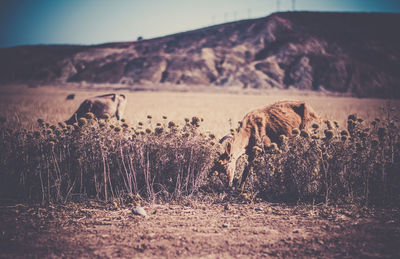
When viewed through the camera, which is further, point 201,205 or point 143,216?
point 201,205

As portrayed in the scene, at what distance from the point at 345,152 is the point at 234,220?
2.27 metres

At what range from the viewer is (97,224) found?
3.75m

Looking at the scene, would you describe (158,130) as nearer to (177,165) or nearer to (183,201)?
(177,165)

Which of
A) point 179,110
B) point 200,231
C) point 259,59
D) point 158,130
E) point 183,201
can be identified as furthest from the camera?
point 259,59

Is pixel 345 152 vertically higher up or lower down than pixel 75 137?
lower down

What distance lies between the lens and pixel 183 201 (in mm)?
4531

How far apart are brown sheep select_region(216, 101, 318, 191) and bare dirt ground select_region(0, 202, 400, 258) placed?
75 centimetres

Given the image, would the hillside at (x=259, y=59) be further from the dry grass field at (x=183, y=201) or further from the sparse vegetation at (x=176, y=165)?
the dry grass field at (x=183, y=201)

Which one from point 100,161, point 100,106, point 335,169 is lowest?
point 335,169

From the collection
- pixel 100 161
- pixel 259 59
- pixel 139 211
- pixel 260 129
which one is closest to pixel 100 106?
pixel 100 161

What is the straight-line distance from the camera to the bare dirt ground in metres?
3.05

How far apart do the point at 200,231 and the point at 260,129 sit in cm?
296

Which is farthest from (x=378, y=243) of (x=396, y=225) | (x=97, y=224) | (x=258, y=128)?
(x=97, y=224)

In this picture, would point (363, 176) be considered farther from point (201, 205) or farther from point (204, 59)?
point (204, 59)
